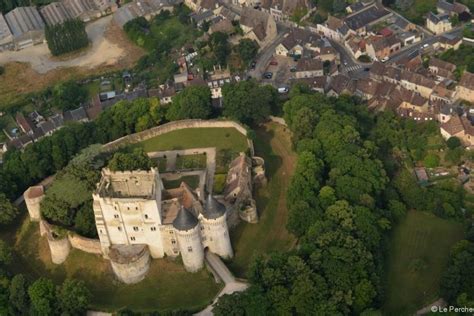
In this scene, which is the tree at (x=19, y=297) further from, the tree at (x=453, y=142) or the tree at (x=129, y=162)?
the tree at (x=453, y=142)

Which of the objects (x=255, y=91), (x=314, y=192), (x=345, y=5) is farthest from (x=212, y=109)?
(x=345, y=5)

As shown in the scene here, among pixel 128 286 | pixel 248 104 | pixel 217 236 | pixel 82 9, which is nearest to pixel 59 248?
pixel 128 286

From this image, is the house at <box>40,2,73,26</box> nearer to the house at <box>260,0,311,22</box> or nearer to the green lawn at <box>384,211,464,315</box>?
the house at <box>260,0,311,22</box>

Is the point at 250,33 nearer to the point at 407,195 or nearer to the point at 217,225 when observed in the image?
the point at 407,195

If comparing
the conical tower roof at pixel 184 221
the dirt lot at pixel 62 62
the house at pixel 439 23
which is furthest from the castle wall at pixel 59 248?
the house at pixel 439 23

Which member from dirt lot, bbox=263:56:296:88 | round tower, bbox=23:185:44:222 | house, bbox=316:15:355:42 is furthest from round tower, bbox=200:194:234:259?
house, bbox=316:15:355:42
